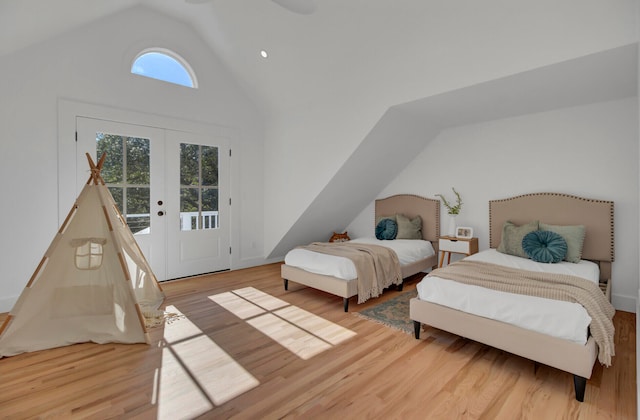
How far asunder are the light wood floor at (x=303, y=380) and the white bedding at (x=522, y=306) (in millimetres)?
372

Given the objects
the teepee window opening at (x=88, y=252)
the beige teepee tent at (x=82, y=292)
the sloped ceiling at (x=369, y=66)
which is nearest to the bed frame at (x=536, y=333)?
the sloped ceiling at (x=369, y=66)

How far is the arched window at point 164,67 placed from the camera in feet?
13.6

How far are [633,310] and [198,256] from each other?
526 cm

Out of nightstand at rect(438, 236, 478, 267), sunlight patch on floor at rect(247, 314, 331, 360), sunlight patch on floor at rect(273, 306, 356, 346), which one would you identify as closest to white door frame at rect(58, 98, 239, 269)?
sunlight patch on floor at rect(247, 314, 331, 360)

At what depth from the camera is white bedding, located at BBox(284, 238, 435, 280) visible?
3.38 meters

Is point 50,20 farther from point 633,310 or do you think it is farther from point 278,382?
point 633,310

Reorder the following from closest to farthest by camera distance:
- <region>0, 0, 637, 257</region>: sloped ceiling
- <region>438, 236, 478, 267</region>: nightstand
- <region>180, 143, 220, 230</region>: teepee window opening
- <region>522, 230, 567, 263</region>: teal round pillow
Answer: <region>0, 0, 637, 257</region>: sloped ceiling, <region>522, 230, 567, 263</region>: teal round pillow, <region>438, 236, 478, 267</region>: nightstand, <region>180, 143, 220, 230</region>: teepee window opening

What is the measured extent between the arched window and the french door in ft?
2.42

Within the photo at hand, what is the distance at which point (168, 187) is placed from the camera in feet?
14.2

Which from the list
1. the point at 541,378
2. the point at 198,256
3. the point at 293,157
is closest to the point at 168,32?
the point at 293,157

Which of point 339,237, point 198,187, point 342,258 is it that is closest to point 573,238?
point 342,258

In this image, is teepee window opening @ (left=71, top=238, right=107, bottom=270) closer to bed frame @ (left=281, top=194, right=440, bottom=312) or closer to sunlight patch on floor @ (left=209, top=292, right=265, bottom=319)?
sunlight patch on floor @ (left=209, top=292, right=265, bottom=319)

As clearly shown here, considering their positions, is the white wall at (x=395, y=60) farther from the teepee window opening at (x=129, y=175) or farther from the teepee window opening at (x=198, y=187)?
the teepee window opening at (x=129, y=175)

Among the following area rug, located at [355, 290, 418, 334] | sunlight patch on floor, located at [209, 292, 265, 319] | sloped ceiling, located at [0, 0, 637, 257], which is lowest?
area rug, located at [355, 290, 418, 334]
